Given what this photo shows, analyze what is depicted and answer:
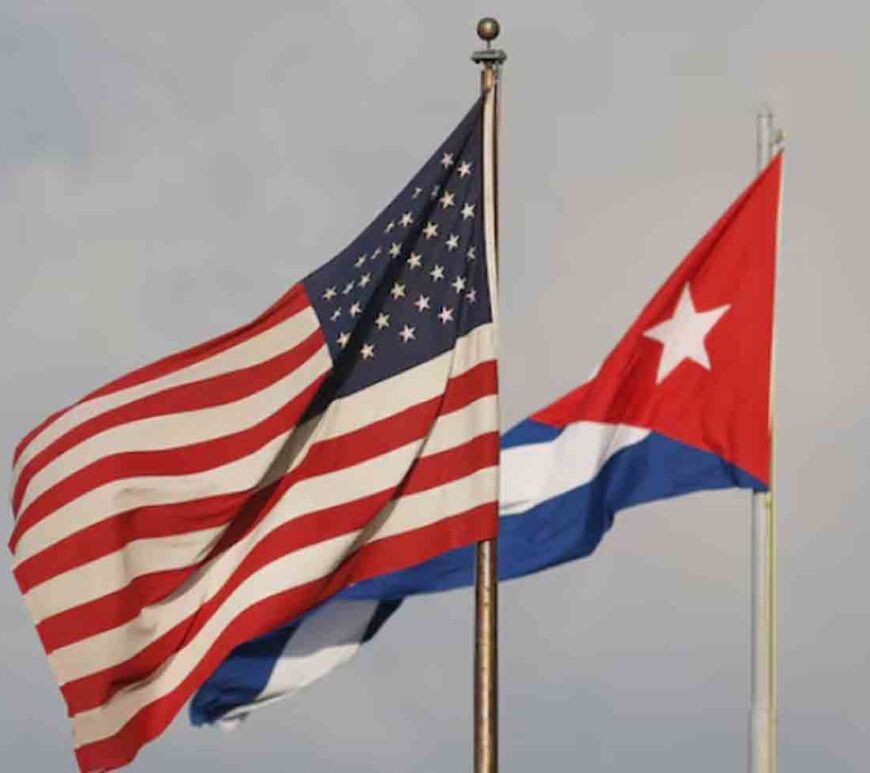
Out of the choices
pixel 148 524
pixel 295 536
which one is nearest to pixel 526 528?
pixel 295 536

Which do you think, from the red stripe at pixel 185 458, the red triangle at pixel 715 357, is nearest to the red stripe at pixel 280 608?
the red stripe at pixel 185 458

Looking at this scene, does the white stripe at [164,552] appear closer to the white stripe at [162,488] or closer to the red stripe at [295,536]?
the red stripe at [295,536]

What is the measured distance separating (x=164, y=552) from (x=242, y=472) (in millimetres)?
1052

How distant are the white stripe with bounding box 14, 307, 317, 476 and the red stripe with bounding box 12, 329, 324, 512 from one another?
5 centimetres

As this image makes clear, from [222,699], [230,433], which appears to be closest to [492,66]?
[230,433]

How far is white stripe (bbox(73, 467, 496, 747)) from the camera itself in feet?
89.6

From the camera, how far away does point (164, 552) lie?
27641 millimetres

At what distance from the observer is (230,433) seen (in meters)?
27.9

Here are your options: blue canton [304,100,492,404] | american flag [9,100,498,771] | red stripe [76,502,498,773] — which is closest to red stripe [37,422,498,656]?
american flag [9,100,498,771]

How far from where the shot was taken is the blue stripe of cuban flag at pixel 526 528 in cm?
2741

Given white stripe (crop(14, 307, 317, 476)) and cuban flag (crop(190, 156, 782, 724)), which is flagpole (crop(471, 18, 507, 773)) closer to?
cuban flag (crop(190, 156, 782, 724))

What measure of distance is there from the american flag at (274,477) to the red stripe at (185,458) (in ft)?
0.06

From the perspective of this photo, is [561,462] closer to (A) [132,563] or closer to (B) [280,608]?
(B) [280,608]

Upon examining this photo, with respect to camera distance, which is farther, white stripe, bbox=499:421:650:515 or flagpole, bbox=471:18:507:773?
white stripe, bbox=499:421:650:515
